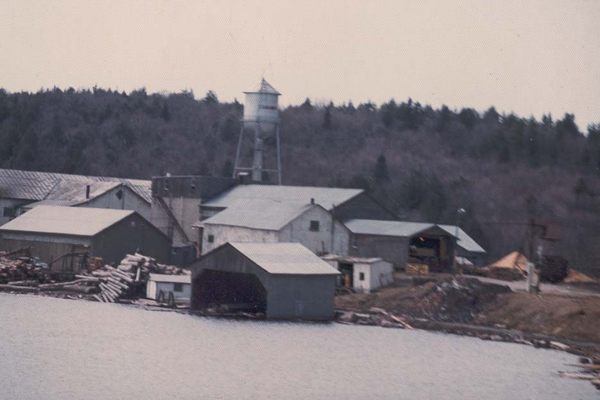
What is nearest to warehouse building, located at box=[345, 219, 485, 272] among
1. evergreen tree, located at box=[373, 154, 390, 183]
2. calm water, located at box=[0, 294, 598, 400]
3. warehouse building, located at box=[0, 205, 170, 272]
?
warehouse building, located at box=[0, 205, 170, 272]

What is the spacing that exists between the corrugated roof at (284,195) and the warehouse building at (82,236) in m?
6.04

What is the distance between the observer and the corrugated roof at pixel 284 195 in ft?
218

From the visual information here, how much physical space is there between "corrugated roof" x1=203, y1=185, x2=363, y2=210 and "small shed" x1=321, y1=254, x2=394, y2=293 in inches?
289

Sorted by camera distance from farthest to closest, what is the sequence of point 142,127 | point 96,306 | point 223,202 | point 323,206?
1. point 142,127
2. point 223,202
3. point 323,206
4. point 96,306

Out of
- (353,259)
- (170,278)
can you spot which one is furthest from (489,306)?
(170,278)

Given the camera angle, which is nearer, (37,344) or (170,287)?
(37,344)

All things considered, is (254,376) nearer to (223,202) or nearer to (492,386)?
(492,386)

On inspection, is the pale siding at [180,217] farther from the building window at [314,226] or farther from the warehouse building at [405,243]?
the warehouse building at [405,243]

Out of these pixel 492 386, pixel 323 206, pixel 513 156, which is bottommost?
pixel 492 386

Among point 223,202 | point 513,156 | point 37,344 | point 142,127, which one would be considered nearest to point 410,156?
point 513,156

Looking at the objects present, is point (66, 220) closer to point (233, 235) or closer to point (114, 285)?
point (233, 235)

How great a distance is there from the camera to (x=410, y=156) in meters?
108

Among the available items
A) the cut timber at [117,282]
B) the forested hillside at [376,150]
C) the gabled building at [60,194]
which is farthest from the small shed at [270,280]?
the forested hillside at [376,150]

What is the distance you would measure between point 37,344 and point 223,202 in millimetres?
28237
